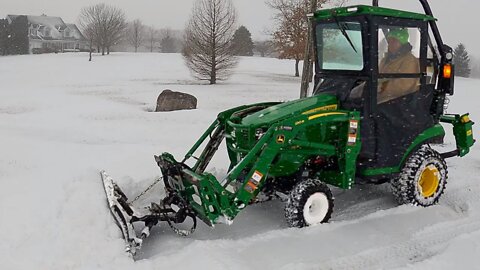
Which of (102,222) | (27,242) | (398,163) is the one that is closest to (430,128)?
(398,163)

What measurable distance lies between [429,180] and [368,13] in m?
2.43

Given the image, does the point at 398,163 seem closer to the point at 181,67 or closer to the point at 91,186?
the point at 91,186

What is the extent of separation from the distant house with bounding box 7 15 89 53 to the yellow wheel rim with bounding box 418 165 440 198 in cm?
7623

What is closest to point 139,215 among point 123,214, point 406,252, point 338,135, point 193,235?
point 123,214

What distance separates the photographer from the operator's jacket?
584 cm

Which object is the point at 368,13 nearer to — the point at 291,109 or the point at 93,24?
the point at 291,109

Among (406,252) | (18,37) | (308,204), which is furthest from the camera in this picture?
(18,37)

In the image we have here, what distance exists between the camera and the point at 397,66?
5949mm

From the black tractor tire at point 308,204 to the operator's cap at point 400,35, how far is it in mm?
2018

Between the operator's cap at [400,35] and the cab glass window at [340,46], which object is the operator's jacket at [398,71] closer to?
the operator's cap at [400,35]

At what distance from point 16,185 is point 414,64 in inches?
202

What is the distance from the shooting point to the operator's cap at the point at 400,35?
19.1 ft

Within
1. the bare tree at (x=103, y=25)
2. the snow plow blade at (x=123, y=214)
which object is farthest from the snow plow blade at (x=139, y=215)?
the bare tree at (x=103, y=25)

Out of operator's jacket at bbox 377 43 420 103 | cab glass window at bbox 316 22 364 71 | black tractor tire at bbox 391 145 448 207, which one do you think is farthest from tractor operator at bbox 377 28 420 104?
black tractor tire at bbox 391 145 448 207
